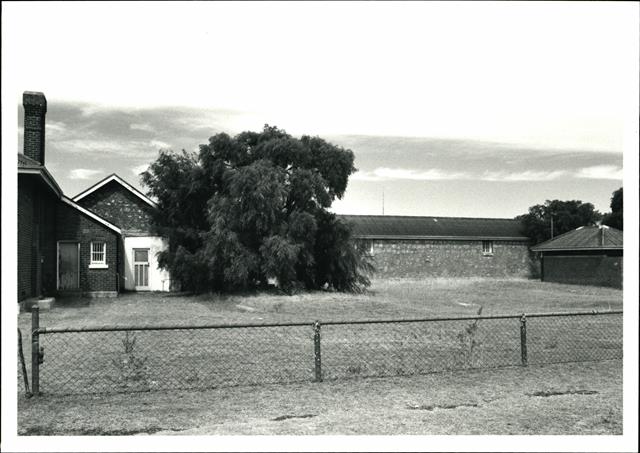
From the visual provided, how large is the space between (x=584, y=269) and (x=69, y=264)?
28.3 m

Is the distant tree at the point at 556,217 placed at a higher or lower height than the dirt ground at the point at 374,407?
higher

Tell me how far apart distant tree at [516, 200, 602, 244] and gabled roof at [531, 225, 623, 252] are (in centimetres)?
534

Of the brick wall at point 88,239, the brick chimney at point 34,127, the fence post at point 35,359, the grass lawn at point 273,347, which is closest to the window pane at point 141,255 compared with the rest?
the brick wall at point 88,239

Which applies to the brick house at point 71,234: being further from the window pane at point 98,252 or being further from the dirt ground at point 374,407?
the dirt ground at point 374,407

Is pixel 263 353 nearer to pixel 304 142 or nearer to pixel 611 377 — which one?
pixel 611 377

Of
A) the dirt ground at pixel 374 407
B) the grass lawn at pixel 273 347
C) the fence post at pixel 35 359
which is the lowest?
the grass lawn at pixel 273 347

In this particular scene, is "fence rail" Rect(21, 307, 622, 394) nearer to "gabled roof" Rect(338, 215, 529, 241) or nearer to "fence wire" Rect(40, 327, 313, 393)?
"fence wire" Rect(40, 327, 313, 393)

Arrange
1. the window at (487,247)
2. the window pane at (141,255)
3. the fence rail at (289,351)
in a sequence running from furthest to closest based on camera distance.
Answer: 1. the window at (487,247)
2. the window pane at (141,255)
3. the fence rail at (289,351)

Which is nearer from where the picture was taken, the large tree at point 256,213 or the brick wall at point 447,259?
the large tree at point 256,213

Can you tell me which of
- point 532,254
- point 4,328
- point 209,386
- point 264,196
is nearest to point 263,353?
point 209,386

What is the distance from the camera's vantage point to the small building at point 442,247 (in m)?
43.4

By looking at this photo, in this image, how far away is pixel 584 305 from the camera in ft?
75.7

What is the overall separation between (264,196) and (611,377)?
17.4 m

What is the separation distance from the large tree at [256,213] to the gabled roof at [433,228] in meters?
14.8
